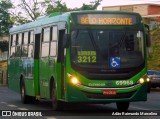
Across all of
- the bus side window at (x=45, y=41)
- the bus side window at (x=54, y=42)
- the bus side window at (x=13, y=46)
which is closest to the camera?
the bus side window at (x=54, y=42)

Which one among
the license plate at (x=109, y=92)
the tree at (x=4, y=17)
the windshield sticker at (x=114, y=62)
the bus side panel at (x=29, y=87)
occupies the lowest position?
the bus side panel at (x=29, y=87)

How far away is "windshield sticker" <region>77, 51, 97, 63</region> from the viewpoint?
59.1 ft

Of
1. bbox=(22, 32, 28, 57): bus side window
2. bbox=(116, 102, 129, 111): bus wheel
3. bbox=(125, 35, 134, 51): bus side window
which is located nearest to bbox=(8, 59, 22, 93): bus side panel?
bbox=(22, 32, 28, 57): bus side window

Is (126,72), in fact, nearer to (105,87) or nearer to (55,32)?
(105,87)

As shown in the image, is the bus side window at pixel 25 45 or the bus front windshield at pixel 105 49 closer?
the bus front windshield at pixel 105 49

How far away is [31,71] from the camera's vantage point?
23.0 metres

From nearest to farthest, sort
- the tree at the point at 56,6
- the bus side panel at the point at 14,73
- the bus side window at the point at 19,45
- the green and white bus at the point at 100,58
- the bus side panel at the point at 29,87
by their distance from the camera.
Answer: the green and white bus at the point at 100,58 → the bus side panel at the point at 29,87 → the bus side window at the point at 19,45 → the bus side panel at the point at 14,73 → the tree at the point at 56,6

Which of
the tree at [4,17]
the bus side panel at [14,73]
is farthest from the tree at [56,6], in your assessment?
the bus side panel at [14,73]

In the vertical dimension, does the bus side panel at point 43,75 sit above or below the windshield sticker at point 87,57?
below

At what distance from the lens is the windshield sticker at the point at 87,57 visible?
1800cm

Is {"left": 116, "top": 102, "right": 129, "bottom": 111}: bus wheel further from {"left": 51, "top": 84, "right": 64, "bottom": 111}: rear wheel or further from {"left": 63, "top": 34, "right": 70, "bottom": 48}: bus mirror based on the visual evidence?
{"left": 63, "top": 34, "right": 70, "bottom": 48}: bus mirror

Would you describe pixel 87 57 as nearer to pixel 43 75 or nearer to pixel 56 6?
pixel 43 75

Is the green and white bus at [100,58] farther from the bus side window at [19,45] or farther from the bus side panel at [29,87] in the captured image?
the bus side window at [19,45]

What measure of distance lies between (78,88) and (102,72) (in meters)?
0.80
